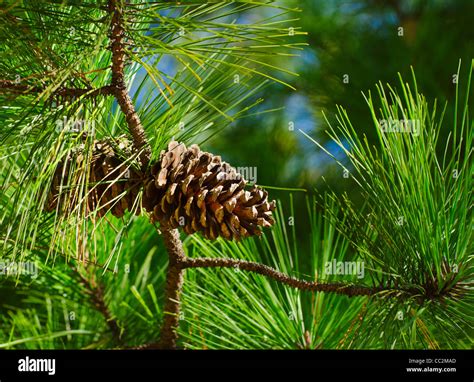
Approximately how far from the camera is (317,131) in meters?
1.20

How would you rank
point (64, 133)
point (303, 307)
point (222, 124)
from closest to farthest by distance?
point (64, 133), point (222, 124), point (303, 307)

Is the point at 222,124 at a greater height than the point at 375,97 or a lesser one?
lesser

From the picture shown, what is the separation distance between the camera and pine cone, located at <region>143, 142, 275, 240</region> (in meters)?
0.46

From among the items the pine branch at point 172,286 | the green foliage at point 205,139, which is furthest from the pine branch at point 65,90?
the pine branch at point 172,286

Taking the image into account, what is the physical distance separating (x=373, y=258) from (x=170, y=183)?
138mm

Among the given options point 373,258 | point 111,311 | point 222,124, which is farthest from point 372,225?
point 111,311

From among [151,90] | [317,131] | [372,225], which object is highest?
[317,131]

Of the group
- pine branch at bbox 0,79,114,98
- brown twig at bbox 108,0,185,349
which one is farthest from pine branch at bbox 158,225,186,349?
pine branch at bbox 0,79,114,98

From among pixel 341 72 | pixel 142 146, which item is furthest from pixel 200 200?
pixel 341 72

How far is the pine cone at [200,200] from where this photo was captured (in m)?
0.46

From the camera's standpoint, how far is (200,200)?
458 millimetres

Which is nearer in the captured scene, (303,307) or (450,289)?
(450,289)

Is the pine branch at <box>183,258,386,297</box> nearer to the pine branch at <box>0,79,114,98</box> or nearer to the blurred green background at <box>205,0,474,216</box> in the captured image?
the pine branch at <box>0,79,114,98</box>
